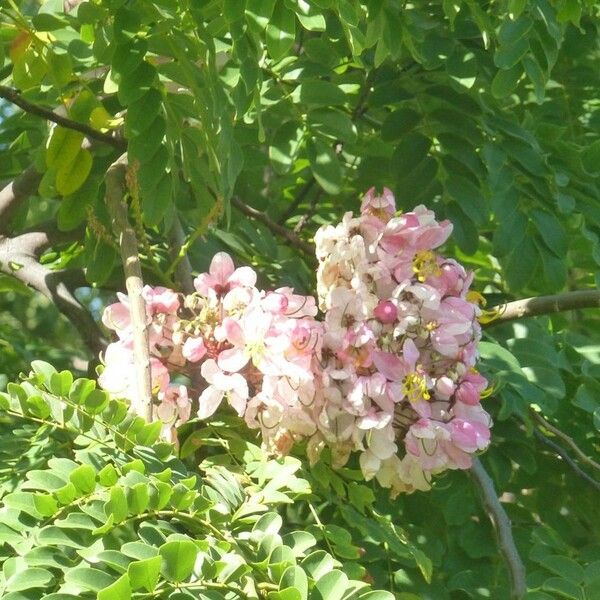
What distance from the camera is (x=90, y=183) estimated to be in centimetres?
219

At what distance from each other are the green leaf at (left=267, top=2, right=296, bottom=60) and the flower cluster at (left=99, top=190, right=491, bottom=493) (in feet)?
0.88

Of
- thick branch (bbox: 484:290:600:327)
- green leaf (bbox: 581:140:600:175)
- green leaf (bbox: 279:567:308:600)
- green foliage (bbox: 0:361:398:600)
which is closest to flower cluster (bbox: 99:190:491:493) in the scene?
green foliage (bbox: 0:361:398:600)

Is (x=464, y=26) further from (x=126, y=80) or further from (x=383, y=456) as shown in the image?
(x=383, y=456)

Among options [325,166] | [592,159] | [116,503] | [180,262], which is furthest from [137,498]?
[592,159]

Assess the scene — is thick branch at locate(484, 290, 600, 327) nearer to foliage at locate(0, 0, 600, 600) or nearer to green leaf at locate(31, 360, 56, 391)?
foliage at locate(0, 0, 600, 600)

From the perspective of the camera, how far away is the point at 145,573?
124 cm

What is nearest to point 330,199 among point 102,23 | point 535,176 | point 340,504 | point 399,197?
point 399,197

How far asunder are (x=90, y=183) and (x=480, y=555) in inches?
35.3

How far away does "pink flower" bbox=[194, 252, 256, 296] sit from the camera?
5.81 ft

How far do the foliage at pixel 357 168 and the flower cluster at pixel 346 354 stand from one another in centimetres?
9

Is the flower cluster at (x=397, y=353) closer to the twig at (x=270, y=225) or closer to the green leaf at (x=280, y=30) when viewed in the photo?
the green leaf at (x=280, y=30)

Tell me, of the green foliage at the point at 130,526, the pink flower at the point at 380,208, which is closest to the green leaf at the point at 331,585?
the green foliage at the point at 130,526

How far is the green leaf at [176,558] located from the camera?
1.27 metres

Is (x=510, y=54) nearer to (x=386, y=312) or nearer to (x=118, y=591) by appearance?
(x=386, y=312)
